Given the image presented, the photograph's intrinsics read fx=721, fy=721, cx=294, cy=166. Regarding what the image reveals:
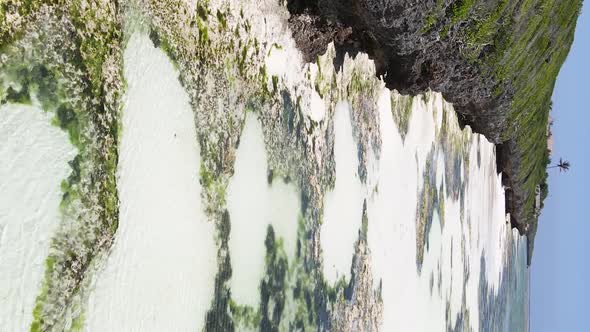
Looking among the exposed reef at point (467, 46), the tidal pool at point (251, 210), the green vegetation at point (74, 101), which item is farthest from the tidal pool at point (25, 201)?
the exposed reef at point (467, 46)

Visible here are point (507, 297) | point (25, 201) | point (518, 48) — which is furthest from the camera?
point (507, 297)

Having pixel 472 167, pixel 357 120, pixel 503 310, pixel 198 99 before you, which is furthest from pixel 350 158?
pixel 503 310

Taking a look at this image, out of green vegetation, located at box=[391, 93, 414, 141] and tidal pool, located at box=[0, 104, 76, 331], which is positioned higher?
green vegetation, located at box=[391, 93, 414, 141]

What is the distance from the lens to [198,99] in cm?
97

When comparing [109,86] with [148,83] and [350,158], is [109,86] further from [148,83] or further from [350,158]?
[350,158]

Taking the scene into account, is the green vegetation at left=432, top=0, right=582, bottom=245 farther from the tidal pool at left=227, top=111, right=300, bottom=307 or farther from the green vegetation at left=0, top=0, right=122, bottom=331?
the green vegetation at left=0, top=0, right=122, bottom=331

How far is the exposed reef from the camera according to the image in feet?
4.81

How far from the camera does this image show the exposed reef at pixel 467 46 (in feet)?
4.81

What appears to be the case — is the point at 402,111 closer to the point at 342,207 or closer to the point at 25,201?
the point at 342,207

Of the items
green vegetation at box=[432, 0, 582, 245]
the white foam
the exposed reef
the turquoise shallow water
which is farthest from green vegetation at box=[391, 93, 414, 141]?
the turquoise shallow water

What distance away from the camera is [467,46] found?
199 centimetres

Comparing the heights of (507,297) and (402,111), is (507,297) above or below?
above

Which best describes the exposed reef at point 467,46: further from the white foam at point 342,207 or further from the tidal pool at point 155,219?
the tidal pool at point 155,219

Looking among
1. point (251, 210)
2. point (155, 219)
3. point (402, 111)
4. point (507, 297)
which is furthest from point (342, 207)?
point (507, 297)
